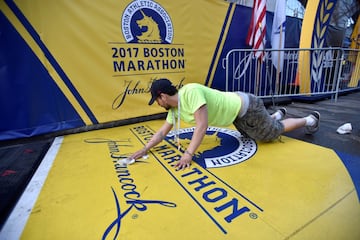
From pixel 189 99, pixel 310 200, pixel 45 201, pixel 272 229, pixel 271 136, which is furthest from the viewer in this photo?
pixel 271 136

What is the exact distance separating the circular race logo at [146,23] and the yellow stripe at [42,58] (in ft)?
3.35

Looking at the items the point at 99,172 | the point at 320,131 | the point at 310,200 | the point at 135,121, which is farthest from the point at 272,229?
the point at 135,121

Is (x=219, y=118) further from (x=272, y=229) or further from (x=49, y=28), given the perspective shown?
(x=49, y=28)

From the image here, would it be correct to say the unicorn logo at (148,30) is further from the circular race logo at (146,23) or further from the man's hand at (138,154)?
the man's hand at (138,154)

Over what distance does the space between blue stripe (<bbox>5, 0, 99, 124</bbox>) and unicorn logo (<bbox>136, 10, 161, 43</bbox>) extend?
1105mm

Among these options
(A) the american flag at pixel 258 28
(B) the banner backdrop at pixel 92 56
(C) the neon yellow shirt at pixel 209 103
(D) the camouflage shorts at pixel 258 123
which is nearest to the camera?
(C) the neon yellow shirt at pixel 209 103

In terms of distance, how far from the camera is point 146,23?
9.62ft

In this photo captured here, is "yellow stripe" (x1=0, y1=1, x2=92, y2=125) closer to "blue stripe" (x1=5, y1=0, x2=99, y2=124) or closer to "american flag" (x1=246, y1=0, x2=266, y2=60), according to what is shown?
"blue stripe" (x1=5, y1=0, x2=99, y2=124)

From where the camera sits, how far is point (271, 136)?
205cm

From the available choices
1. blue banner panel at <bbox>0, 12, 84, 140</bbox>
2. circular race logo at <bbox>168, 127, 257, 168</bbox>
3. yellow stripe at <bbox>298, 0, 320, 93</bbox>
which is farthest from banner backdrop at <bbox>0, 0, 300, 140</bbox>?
yellow stripe at <bbox>298, 0, 320, 93</bbox>

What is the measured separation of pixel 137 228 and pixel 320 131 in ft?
7.77

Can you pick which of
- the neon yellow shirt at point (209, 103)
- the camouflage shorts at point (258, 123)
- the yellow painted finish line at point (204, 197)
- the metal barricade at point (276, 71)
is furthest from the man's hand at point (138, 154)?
the metal barricade at point (276, 71)

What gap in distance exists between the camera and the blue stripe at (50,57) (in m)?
2.21

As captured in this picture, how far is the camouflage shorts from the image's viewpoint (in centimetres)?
196
